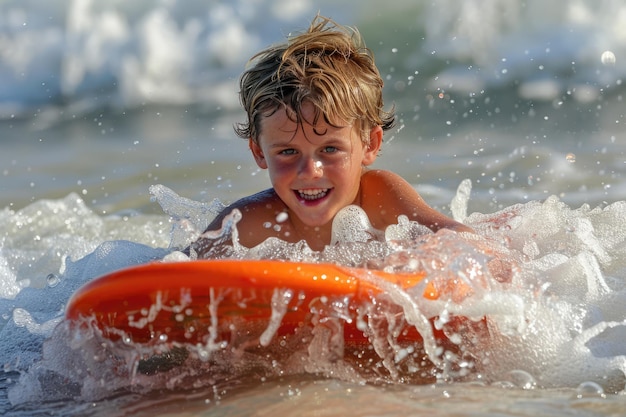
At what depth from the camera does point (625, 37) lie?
7379mm

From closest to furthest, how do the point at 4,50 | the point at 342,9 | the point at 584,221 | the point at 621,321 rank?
the point at 621,321, the point at 584,221, the point at 342,9, the point at 4,50

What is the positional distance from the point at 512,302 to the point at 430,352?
0.76 ft

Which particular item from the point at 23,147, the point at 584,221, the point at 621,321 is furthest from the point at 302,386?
the point at 23,147

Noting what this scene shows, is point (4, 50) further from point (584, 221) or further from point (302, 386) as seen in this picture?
point (302, 386)

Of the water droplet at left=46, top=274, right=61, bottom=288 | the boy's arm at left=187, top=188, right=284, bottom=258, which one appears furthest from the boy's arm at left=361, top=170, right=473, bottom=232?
the water droplet at left=46, top=274, right=61, bottom=288

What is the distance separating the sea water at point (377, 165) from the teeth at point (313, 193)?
0.16 m

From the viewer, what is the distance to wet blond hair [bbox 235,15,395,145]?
2752 mm

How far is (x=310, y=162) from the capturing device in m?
2.74

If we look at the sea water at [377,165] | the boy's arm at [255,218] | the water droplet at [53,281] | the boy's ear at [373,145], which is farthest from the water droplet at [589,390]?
the water droplet at [53,281]

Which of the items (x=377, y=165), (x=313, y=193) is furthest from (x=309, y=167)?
(x=377, y=165)

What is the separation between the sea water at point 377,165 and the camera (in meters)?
2.22

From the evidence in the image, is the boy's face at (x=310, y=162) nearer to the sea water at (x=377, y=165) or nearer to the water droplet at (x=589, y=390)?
the sea water at (x=377, y=165)

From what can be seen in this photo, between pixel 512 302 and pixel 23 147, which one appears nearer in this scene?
pixel 512 302

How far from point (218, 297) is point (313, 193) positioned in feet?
2.67
